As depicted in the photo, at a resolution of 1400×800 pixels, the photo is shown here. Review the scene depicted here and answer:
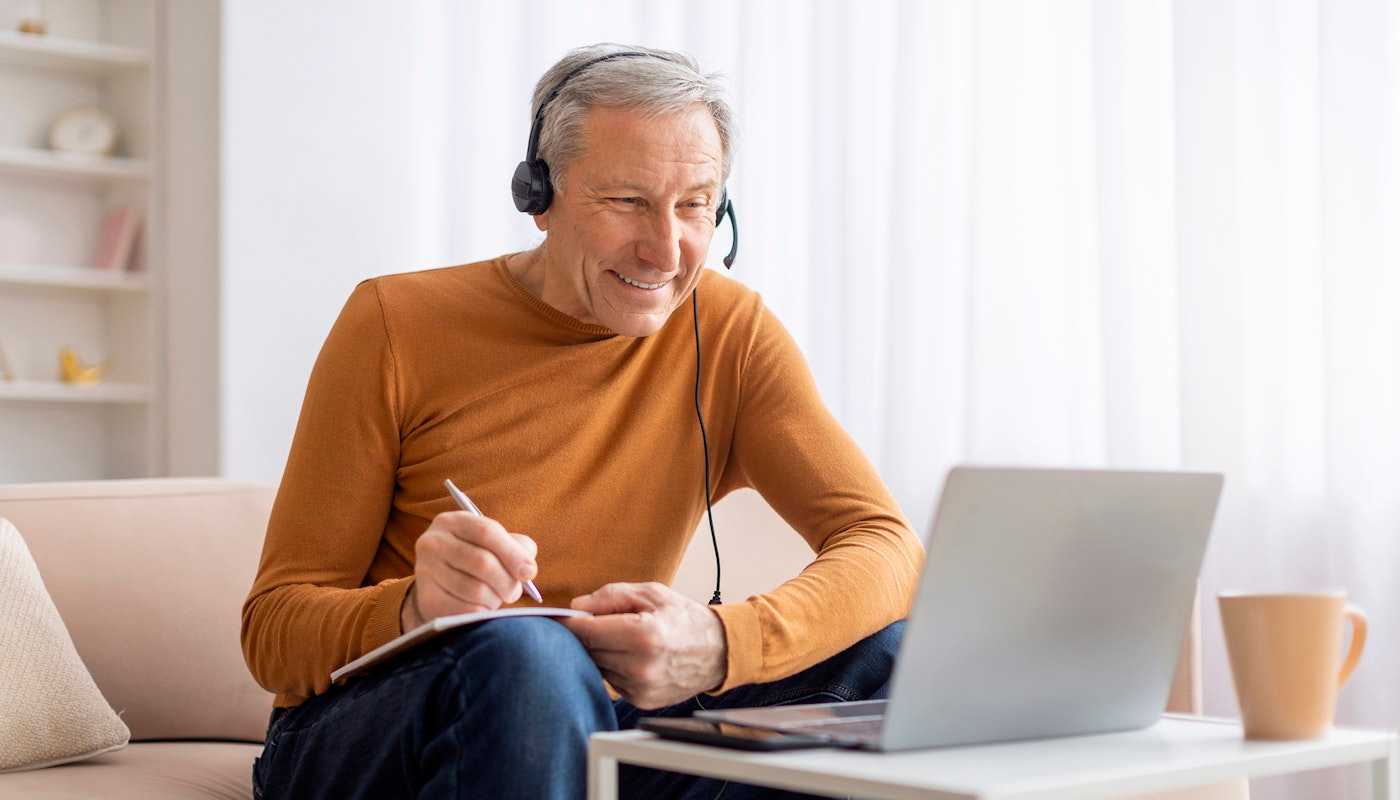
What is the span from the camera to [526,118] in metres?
3.48

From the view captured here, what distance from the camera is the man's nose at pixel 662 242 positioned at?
148 cm

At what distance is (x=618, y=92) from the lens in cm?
148

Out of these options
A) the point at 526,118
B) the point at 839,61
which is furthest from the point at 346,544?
the point at 526,118

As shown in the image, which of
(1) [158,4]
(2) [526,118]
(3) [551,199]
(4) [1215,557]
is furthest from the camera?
(1) [158,4]

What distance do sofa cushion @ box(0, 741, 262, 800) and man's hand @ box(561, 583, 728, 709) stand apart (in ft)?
2.04

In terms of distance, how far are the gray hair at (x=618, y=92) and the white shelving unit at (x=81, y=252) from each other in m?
2.70

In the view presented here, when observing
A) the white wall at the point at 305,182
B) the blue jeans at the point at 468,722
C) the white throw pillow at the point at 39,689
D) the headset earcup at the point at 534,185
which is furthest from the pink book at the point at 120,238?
the blue jeans at the point at 468,722

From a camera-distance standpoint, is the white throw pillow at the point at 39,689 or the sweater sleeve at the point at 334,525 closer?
the sweater sleeve at the point at 334,525

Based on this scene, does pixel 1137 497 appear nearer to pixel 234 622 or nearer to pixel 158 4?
pixel 234 622

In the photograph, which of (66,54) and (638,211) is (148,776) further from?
(66,54)

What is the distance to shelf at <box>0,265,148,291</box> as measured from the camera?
3.77 m

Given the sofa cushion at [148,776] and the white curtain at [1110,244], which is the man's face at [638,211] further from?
the white curtain at [1110,244]

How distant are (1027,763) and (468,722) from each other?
0.39 metres

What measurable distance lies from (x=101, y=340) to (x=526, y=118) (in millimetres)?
1428
